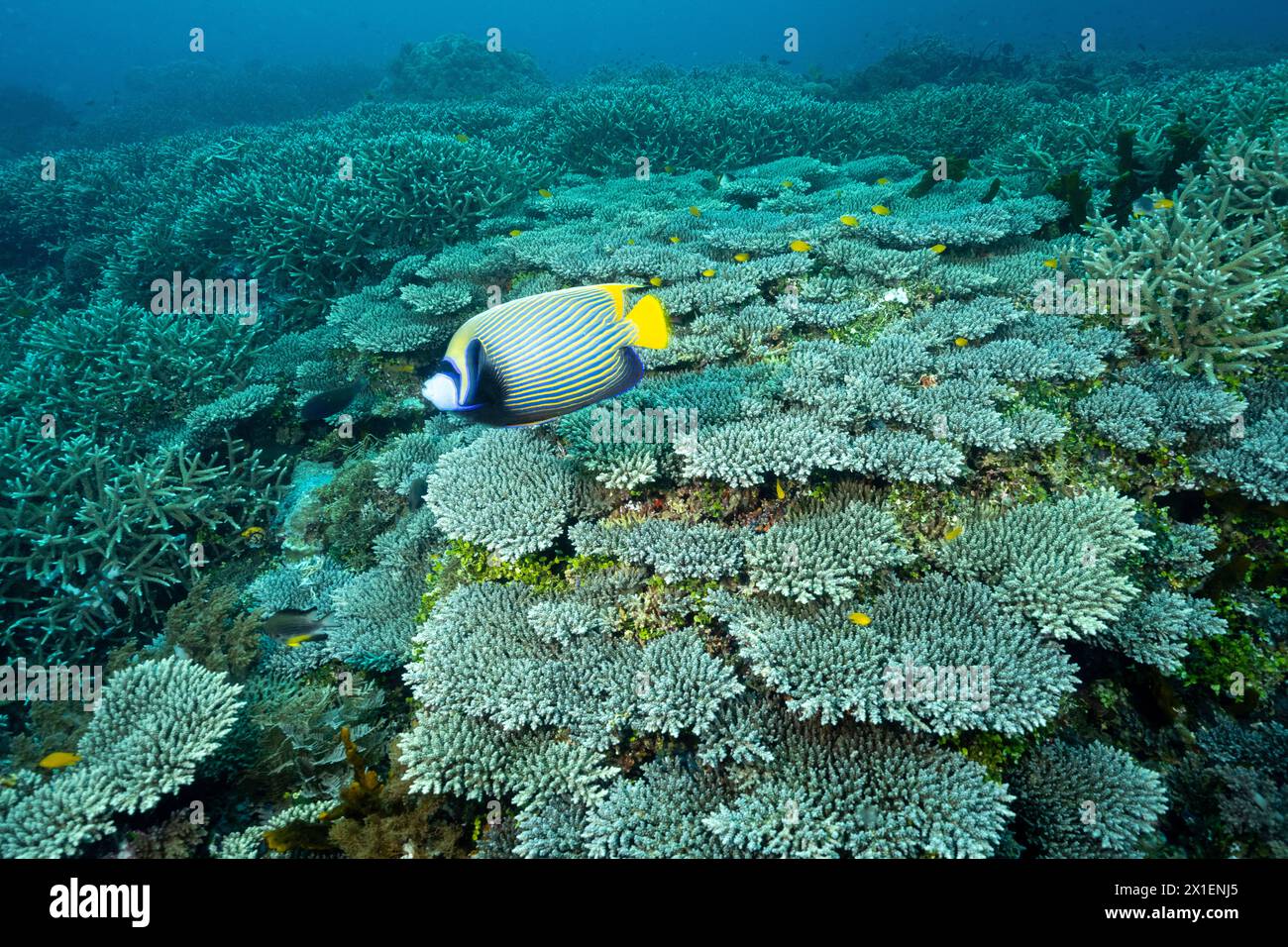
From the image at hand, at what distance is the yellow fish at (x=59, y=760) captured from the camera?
126 inches

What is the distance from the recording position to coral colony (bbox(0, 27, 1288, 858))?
2865 millimetres

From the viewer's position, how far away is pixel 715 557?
336 centimetres

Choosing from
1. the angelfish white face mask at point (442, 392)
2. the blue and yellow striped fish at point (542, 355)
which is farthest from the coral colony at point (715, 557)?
the angelfish white face mask at point (442, 392)

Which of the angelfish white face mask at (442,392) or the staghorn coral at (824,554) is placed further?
the staghorn coral at (824,554)

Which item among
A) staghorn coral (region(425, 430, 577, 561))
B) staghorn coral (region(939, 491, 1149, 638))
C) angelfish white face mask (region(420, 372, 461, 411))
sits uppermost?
angelfish white face mask (region(420, 372, 461, 411))

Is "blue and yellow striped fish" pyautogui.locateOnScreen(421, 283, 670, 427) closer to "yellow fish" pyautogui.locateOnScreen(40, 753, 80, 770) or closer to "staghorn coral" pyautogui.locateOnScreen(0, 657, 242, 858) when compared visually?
"staghorn coral" pyautogui.locateOnScreen(0, 657, 242, 858)

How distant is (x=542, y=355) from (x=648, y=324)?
16.2 inches

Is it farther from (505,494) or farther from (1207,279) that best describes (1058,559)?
(505,494)

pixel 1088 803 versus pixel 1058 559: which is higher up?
pixel 1058 559

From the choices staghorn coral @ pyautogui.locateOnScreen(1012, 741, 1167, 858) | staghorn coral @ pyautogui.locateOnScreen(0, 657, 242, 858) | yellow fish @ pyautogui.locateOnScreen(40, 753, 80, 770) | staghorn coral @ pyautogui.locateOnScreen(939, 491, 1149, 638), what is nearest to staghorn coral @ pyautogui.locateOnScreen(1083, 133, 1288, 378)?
staghorn coral @ pyautogui.locateOnScreen(939, 491, 1149, 638)

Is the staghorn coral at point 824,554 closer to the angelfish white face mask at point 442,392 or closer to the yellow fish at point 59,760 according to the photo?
the angelfish white face mask at point 442,392

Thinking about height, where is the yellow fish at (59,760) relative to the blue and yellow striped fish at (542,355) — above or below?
below

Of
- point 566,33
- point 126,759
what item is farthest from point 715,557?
point 566,33

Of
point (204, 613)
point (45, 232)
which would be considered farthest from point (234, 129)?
point (204, 613)
